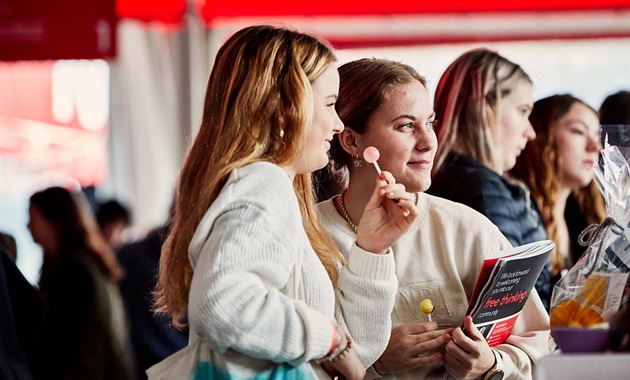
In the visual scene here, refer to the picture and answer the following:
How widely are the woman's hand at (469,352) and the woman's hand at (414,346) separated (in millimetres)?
36

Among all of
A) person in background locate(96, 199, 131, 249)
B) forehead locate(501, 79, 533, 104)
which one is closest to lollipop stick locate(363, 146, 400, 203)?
forehead locate(501, 79, 533, 104)

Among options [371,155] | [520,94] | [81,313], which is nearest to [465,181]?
[520,94]

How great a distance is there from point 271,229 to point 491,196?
4.04 ft

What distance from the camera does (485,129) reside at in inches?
124

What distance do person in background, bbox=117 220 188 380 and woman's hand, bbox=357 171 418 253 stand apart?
2.52 m

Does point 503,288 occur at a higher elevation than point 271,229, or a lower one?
lower

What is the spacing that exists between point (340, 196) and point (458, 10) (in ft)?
12.8

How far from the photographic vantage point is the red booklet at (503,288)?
7.20 feet

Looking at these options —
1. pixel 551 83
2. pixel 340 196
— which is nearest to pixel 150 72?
pixel 551 83

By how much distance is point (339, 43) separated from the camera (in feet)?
20.8

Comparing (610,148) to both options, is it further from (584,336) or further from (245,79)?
(245,79)

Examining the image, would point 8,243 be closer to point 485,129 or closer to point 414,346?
point 485,129

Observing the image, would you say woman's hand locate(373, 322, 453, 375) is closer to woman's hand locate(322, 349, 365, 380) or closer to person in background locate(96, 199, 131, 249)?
woman's hand locate(322, 349, 365, 380)

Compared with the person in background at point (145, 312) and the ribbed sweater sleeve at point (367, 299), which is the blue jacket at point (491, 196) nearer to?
the ribbed sweater sleeve at point (367, 299)
